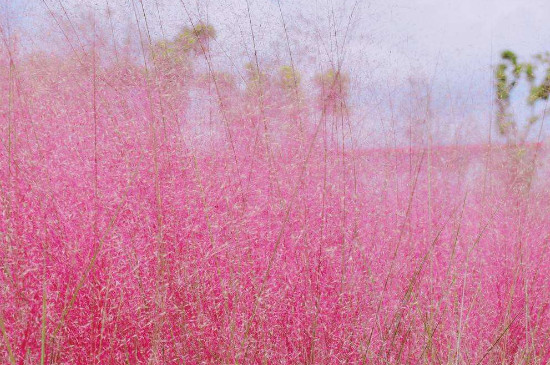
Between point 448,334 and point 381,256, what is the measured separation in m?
0.32

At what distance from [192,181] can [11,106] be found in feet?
2.31

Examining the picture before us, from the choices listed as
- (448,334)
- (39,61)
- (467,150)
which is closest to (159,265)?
(448,334)

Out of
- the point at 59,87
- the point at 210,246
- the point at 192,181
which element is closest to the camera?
the point at 210,246

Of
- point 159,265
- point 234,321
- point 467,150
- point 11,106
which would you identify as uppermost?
point 11,106

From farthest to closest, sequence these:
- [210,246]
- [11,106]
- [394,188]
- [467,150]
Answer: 1. [467,150]
2. [394,188]
3. [11,106]
4. [210,246]

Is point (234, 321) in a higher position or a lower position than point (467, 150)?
lower

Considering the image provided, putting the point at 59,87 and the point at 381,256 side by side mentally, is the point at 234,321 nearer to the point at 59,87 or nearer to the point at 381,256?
the point at 381,256

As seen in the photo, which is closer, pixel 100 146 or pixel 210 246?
pixel 210 246

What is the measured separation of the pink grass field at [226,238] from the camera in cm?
129

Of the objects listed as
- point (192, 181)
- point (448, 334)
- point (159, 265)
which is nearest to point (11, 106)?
point (192, 181)

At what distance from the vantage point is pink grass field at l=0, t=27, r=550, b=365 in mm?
1288

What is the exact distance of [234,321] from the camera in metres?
1.30

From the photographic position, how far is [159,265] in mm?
1274

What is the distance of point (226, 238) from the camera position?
1.42m
